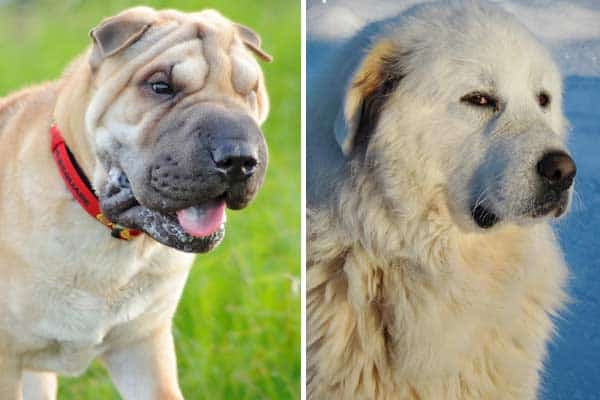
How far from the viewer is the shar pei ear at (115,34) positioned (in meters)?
Answer: 2.78

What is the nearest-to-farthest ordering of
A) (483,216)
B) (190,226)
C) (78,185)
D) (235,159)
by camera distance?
(235,159) → (190,226) → (78,185) → (483,216)

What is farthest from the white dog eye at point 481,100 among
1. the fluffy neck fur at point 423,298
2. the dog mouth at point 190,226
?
the dog mouth at point 190,226

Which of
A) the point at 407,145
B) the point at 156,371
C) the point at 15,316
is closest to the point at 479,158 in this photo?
the point at 407,145

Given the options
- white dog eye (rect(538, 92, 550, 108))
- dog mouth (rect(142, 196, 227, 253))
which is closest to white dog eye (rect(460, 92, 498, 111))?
white dog eye (rect(538, 92, 550, 108))

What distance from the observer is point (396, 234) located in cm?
310

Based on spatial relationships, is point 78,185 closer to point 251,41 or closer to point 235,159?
point 235,159

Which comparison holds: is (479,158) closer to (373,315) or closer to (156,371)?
(373,315)

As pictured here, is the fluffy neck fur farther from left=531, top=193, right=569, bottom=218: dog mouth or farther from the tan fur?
the tan fur

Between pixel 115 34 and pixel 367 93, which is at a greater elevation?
pixel 115 34

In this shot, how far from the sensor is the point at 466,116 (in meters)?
2.96

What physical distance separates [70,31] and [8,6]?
0.27 metres

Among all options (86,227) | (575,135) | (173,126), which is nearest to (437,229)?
(575,135)

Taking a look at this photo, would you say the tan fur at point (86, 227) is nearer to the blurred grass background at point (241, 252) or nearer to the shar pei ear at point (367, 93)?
the shar pei ear at point (367, 93)

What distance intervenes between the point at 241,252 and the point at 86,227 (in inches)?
56.3
